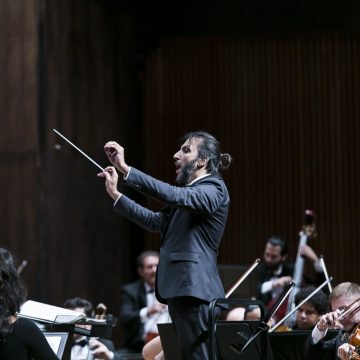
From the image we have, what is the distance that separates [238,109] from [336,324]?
565cm

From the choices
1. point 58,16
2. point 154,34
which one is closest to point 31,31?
point 58,16

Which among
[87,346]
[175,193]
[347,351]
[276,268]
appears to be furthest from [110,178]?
[276,268]

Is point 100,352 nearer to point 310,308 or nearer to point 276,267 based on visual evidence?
point 310,308

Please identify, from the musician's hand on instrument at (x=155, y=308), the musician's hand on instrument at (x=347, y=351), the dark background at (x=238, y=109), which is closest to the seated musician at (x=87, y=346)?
the musician's hand on instrument at (x=155, y=308)

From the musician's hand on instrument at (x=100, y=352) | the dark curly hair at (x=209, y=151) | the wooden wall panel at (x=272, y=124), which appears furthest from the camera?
the wooden wall panel at (x=272, y=124)

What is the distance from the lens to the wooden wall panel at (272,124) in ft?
32.2

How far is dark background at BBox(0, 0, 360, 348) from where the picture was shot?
29.6ft

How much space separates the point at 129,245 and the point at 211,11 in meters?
2.47

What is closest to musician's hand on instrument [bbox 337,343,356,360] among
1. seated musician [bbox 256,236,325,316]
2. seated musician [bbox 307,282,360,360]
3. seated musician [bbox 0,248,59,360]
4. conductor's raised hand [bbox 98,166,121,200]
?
seated musician [bbox 307,282,360,360]

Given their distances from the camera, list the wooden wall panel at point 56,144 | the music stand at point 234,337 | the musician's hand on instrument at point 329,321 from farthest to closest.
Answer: the wooden wall panel at point 56,144 < the musician's hand on instrument at point 329,321 < the music stand at point 234,337

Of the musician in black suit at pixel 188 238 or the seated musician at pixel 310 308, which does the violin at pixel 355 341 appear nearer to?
the musician in black suit at pixel 188 238

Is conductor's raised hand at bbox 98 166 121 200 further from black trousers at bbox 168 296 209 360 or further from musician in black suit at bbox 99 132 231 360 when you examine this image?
black trousers at bbox 168 296 209 360

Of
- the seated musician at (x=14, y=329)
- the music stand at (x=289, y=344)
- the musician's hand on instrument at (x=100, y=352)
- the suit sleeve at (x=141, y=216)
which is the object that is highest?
the suit sleeve at (x=141, y=216)

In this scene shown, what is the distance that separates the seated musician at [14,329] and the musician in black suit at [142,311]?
12.2 feet
